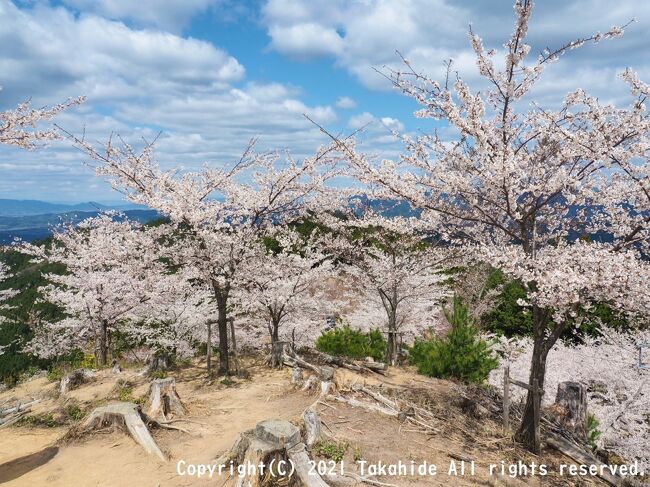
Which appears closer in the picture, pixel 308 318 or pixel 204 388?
pixel 204 388

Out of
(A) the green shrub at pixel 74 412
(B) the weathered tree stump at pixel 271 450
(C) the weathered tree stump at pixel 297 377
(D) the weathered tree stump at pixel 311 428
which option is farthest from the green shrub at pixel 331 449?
(A) the green shrub at pixel 74 412

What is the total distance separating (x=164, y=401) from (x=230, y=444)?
214cm

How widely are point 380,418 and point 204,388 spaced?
4980mm

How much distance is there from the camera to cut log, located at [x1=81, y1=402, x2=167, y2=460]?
647cm

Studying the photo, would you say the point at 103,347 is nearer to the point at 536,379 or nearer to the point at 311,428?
the point at 311,428

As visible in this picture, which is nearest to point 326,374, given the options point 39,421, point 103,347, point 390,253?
point 39,421

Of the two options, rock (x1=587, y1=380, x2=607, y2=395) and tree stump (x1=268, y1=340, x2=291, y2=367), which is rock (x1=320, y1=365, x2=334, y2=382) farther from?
rock (x1=587, y1=380, x2=607, y2=395)

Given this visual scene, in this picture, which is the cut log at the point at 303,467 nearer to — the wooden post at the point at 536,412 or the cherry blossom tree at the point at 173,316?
the wooden post at the point at 536,412

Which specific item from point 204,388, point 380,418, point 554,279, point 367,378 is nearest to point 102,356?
point 204,388

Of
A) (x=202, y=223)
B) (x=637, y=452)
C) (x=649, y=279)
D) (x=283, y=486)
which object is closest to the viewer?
(x=283, y=486)

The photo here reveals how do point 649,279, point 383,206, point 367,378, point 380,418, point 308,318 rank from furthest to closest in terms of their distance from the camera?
point 308,318
point 383,206
point 367,378
point 380,418
point 649,279

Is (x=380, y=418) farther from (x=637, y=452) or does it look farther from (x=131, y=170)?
(x=131, y=170)

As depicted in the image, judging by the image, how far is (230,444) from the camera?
21.4ft

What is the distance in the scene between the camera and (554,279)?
5.27 metres
